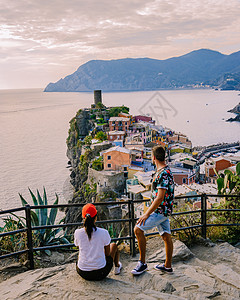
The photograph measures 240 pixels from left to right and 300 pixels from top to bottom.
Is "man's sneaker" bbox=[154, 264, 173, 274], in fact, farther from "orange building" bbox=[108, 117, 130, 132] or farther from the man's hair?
"orange building" bbox=[108, 117, 130, 132]

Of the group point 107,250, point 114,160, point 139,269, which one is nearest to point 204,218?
point 139,269

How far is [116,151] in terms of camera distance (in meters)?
29.4

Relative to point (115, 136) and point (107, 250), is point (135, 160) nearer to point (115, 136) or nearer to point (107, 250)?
point (115, 136)

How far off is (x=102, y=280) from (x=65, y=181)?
117 feet

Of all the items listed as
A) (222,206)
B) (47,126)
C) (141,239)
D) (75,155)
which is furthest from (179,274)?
(47,126)

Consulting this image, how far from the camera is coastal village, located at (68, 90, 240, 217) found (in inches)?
960

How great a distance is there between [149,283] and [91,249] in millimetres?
767

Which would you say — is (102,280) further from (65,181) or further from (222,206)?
(65,181)

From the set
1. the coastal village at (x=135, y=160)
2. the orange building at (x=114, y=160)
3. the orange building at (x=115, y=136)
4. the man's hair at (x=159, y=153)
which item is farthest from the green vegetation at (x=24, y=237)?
the orange building at (x=115, y=136)

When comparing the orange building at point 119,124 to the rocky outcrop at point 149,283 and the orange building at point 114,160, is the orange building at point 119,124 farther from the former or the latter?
the rocky outcrop at point 149,283

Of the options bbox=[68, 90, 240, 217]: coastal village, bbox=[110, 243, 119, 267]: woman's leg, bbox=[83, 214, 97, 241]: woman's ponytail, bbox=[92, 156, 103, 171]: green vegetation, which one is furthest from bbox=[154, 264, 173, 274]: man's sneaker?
bbox=[92, 156, 103, 171]: green vegetation

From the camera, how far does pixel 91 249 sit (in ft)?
9.23

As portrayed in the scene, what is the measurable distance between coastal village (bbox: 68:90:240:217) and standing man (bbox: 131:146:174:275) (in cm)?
505

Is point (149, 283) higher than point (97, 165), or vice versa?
point (149, 283)
